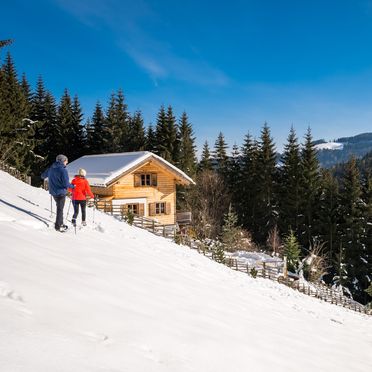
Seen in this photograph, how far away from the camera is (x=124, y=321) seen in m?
4.95

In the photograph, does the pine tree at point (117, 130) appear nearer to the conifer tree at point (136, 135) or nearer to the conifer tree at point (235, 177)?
the conifer tree at point (136, 135)

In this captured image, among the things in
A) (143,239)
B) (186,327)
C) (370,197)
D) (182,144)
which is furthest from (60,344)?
(182,144)

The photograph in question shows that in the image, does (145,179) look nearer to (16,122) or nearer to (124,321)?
(16,122)

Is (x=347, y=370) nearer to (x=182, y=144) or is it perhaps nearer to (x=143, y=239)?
(x=143, y=239)

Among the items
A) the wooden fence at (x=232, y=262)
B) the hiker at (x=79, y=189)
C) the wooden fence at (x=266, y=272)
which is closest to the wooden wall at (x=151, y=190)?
the wooden fence at (x=232, y=262)

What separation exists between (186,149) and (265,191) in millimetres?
13137

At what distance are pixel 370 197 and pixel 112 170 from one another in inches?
1196

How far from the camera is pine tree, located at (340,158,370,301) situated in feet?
131

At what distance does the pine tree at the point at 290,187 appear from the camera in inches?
1762

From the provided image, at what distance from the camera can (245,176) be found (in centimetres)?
5144

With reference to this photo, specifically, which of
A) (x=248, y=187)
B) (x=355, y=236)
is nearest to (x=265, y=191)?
(x=248, y=187)

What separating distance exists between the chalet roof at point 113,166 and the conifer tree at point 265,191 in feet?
59.4

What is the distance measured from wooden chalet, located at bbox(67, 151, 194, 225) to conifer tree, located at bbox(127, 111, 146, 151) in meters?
17.4

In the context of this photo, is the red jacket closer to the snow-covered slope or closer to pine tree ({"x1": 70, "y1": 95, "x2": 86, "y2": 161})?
the snow-covered slope
